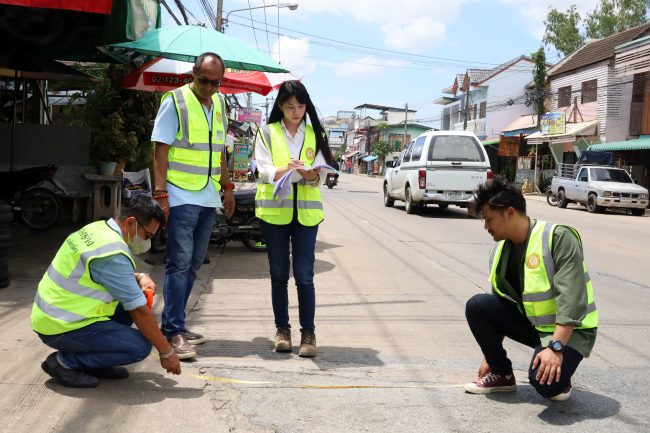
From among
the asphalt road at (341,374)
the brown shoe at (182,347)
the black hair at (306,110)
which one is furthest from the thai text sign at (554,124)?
the brown shoe at (182,347)

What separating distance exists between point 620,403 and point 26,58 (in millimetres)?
8715

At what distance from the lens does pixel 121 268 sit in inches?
133

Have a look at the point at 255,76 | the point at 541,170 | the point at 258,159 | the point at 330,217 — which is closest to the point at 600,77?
the point at 541,170

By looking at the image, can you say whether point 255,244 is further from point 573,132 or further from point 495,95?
point 495,95

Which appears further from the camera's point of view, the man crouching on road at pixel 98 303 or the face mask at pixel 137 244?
the face mask at pixel 137 244

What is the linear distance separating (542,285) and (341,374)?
1397 mm

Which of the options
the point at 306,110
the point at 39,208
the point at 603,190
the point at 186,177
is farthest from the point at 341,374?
the point at 603,190

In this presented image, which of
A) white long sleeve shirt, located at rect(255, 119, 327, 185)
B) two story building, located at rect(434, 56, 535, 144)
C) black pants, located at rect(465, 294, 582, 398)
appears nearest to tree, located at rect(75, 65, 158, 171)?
white long sleeve shirt, located at rect(255, 119, 327, 185)

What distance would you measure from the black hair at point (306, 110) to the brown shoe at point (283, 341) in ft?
4.00

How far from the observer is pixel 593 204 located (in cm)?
2191

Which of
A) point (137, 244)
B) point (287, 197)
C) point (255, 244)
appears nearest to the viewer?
point (137, 244)

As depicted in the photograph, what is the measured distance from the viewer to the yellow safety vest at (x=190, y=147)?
4.33 meters

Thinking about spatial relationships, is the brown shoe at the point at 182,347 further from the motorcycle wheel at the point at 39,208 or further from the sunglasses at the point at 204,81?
the motorcycle wheel at the point at 39,208

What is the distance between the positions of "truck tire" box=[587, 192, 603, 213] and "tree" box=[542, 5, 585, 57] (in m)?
32.0
